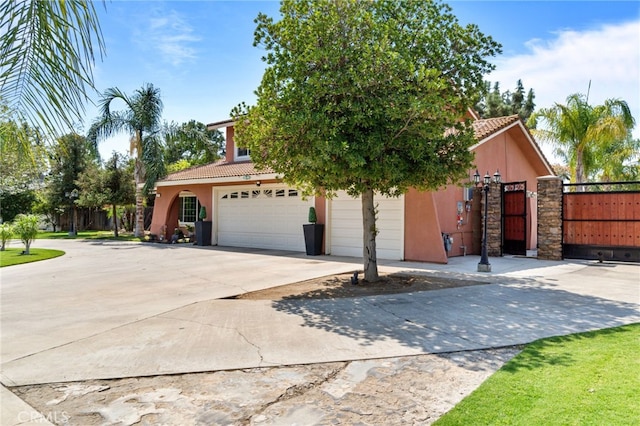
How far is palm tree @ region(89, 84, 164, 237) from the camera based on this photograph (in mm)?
20078

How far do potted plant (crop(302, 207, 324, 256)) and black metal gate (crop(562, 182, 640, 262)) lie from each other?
761 cm

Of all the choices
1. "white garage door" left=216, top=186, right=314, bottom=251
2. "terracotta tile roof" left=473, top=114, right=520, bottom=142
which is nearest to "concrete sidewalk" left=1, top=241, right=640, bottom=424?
"terracotta tile roof" left=473, top=114, right=520, bottom=142

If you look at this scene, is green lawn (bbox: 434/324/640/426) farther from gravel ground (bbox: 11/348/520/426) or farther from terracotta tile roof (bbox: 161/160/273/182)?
terracotta tile roof (bbox: 161/160/273/182)

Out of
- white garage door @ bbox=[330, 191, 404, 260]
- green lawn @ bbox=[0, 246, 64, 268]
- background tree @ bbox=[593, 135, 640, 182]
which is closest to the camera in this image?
green lawn @ bbox=[0, 246, 64, 268]

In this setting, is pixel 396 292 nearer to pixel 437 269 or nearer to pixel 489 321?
pixel 489 321

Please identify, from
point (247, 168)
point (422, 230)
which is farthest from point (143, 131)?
point (422, 230)

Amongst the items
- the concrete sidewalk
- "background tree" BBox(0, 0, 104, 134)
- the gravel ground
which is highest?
"background tree" BBox(0, 0, 104, 134)

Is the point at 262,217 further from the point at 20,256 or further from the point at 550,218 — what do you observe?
the point at 550,218

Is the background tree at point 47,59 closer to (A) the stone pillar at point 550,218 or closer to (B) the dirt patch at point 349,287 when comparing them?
(B) the dirt patch at point 349,287

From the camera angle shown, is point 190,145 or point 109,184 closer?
point 109,184

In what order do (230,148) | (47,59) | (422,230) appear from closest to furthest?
(47,59) < (422,230) < (230,148)

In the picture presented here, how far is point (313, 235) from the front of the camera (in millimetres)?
13562

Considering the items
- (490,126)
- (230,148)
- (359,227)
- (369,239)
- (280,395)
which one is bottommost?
(280,395)

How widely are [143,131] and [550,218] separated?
1899 cm
